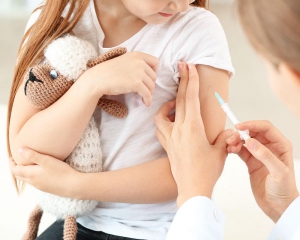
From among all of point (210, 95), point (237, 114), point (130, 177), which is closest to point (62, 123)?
point (130, 177)

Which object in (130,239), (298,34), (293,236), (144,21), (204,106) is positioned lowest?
(130,239)

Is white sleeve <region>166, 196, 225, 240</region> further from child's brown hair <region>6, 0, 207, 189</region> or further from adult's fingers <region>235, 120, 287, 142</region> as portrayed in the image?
child's brown hair <region>6, 0, 207, 189</region>

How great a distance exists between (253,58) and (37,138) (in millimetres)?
1689

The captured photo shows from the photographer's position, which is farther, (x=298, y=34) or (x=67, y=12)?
(x=67, y=12)

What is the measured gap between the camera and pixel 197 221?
75cm

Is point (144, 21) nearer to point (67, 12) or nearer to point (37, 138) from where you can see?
point (67, 12)

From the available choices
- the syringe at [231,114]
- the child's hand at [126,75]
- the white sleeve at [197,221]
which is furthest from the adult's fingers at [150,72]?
the white sleeve at [197,221]

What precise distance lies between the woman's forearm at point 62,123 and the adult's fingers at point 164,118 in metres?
0.12

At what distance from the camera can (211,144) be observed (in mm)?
867

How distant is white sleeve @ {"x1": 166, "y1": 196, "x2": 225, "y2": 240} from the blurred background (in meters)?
0.30

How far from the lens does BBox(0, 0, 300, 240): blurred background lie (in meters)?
1.38

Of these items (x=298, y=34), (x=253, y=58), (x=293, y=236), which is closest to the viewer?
(x=298, y=34)

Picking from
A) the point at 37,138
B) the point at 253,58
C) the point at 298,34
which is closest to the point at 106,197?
the point at 37,138

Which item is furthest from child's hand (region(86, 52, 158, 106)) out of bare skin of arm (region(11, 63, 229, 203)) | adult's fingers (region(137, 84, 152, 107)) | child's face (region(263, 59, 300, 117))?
child's face (region(263, 59, 300, 117))
